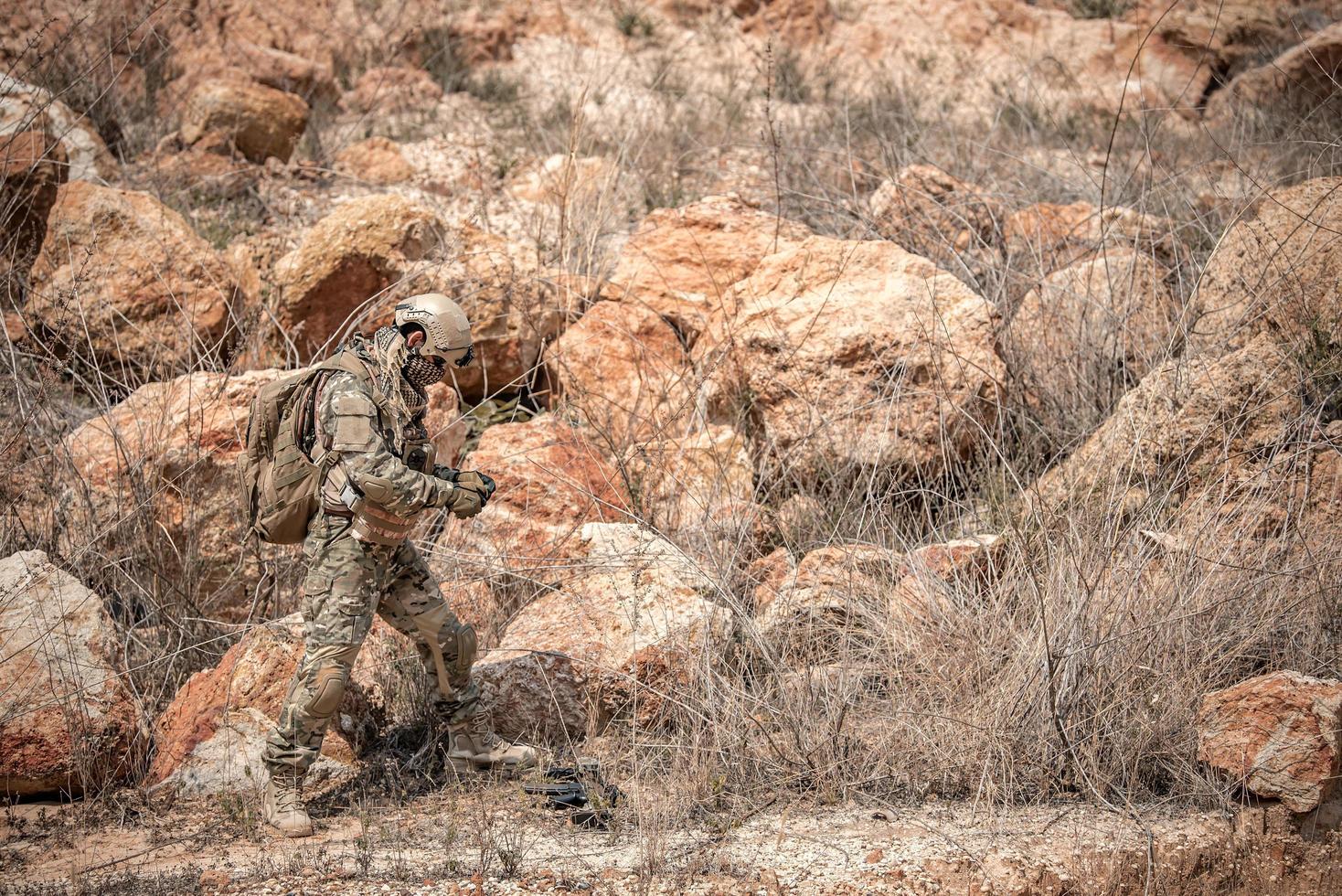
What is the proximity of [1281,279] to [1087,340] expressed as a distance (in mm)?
922

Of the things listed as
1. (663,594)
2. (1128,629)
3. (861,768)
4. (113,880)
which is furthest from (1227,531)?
(113,880)

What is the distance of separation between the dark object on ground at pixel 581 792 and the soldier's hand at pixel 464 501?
997mm

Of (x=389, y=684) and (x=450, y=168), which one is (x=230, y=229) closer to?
(x=450, y=168)

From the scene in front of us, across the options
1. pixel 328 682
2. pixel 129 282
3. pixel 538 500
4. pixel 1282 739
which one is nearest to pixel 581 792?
pixel 328 682

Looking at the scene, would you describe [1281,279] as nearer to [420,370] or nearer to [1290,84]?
[420,370]

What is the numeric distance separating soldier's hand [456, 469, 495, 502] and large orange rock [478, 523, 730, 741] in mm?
882

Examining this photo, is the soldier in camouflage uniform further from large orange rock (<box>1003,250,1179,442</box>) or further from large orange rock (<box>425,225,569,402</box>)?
large orange rock (<box>1003,250,1179,442</box>)

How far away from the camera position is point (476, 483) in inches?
149

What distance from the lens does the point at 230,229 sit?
288 inches

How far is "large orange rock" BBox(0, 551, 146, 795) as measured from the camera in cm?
404

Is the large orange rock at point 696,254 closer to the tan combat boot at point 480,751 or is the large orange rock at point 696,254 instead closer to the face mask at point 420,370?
the face mask at point 420,370

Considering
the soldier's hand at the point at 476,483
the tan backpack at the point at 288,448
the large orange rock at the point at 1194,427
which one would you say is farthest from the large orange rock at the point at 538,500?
the large orange rock at the point at 1194,427

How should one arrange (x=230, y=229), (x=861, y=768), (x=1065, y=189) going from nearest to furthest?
(x=861, y=768) → (x=230, y=229) → (x=1065, y=189)

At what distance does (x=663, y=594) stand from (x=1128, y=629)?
172cm
